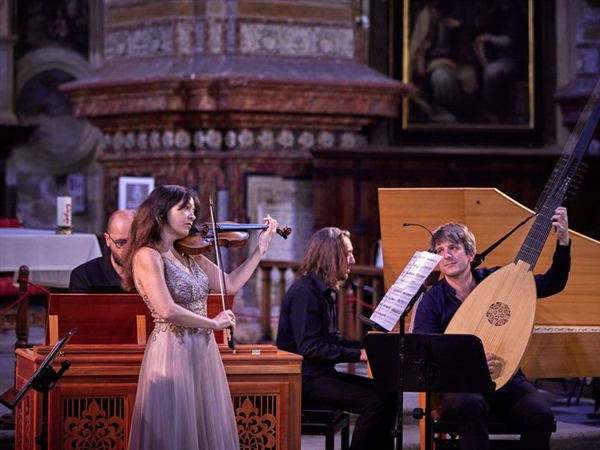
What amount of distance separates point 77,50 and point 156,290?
33.4ft

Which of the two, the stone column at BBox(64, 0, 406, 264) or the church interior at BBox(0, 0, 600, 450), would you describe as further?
the stone column at BBox(64, 0, 406, 264)

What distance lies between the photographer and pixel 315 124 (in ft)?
43.1

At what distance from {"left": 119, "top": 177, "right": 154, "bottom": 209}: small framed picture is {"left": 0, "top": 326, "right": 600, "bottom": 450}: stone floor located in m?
2.07

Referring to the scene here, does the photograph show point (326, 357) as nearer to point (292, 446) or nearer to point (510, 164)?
point (292, 446)

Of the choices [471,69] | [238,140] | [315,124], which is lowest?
[238,140]

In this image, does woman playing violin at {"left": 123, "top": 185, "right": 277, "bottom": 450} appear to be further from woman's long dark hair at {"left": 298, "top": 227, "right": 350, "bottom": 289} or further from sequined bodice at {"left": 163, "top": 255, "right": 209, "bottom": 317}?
woman's long dark hair at {"left": 298, "top": 227, "right": 350, "bottom": 289}

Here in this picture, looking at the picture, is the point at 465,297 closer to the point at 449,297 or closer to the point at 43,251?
the point at 449,297

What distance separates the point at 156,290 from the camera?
250 inches

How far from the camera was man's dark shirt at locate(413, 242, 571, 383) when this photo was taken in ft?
24.0

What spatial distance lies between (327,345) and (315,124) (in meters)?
5.87

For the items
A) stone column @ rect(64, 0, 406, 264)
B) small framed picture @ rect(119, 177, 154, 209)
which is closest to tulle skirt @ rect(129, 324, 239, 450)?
small framed picture @ rect(119, 177, 154, 209)

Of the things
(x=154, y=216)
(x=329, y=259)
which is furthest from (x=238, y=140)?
(x=154, y=216)

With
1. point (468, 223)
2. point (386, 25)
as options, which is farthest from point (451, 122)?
point (468, 223)

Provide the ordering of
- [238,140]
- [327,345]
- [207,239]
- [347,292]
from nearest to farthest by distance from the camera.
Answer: [207,239] → [327,345] → [347,292] → [238,140]
